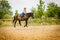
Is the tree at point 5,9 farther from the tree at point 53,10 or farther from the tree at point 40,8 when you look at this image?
the tree at point 53,10

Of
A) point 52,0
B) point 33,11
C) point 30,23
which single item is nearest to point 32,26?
point 30,23

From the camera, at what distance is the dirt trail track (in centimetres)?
240

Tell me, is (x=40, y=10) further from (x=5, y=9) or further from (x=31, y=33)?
(x=5, y=9)

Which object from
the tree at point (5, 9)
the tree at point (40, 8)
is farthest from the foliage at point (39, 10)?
the tree at point (5, 9)

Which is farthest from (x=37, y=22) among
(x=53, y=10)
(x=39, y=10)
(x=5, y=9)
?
(x=5, y=9)

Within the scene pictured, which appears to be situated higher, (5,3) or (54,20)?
(5,3)

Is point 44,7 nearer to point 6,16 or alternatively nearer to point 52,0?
point 52,0

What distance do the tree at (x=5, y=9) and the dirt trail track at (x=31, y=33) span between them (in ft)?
0.81

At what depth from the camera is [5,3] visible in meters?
2.49

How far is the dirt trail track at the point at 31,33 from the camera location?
2.40m

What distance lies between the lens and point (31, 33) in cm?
242

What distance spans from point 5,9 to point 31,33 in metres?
0.68

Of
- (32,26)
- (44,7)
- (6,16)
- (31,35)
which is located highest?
(44,7)

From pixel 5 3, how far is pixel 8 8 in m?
0.11
